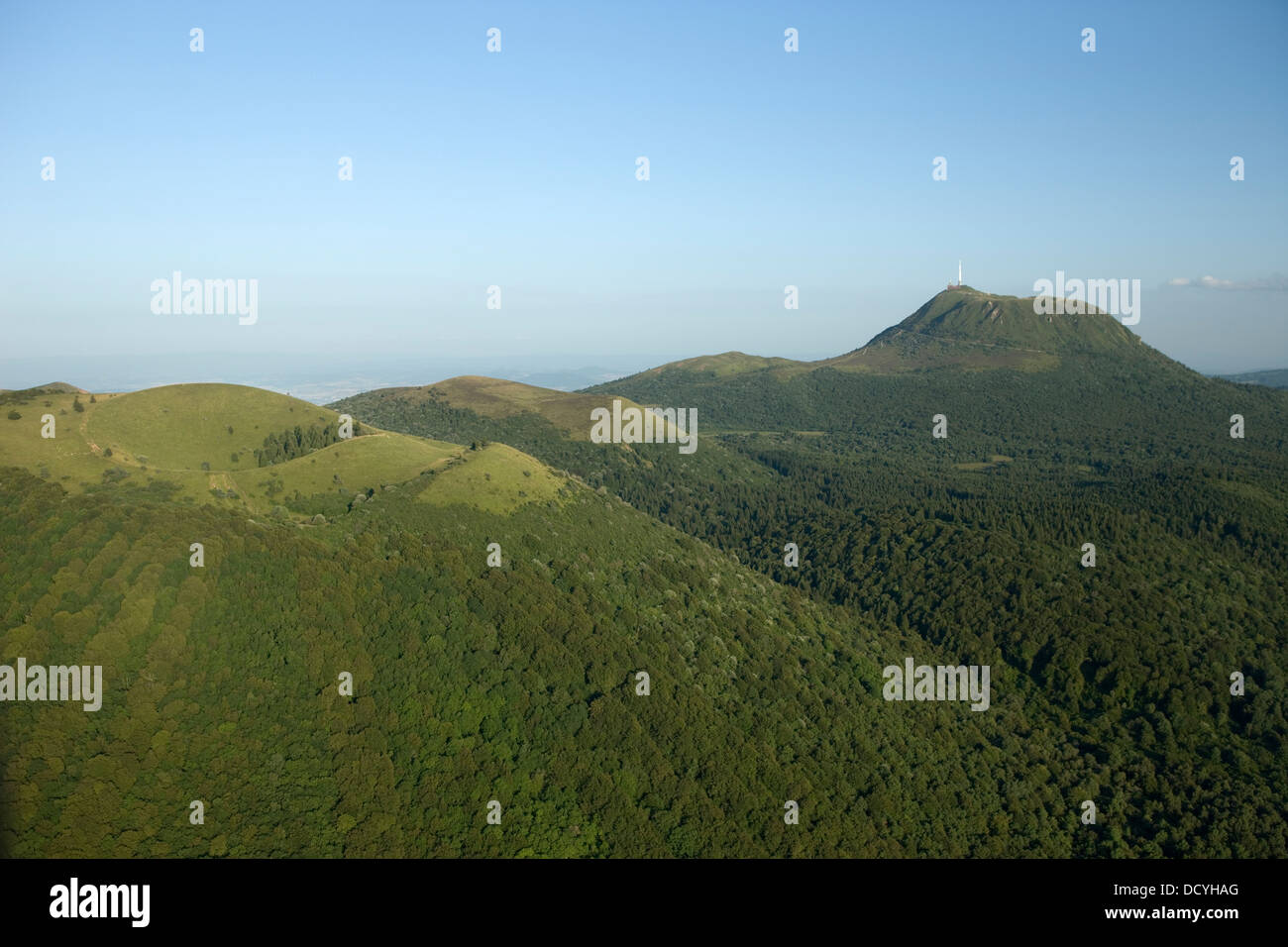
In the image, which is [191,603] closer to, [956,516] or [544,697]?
[544,697]

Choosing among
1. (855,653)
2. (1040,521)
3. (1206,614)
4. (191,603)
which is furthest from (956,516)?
(191,603)

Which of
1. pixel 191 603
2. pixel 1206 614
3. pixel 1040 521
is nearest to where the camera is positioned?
pixel 191 603

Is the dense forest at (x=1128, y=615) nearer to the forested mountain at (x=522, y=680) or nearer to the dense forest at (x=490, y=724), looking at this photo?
the forested mountain at (x=522, y=680)
